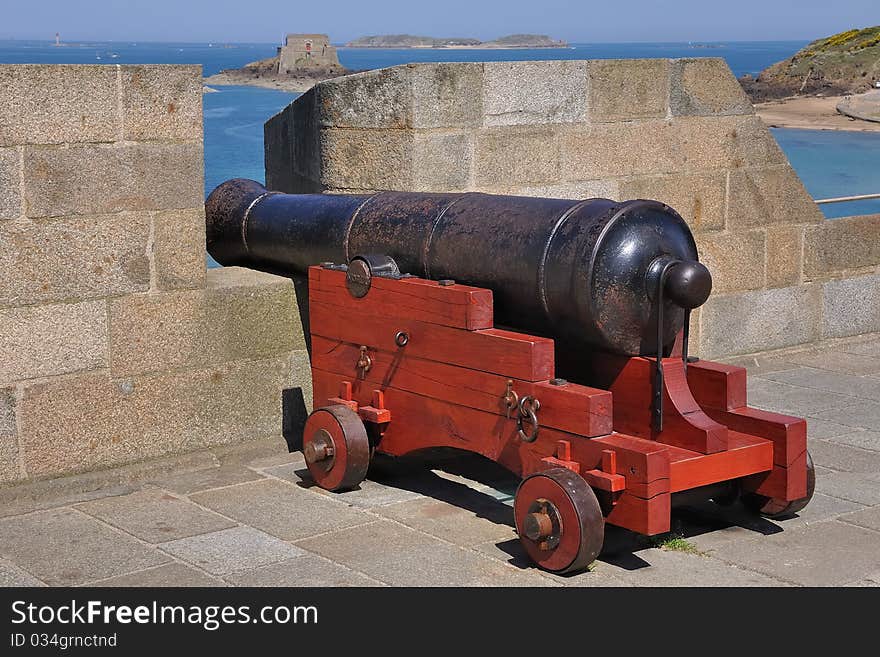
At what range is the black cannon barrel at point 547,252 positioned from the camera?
312 centimetres

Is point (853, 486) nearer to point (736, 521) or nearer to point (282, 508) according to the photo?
point (736, 521)

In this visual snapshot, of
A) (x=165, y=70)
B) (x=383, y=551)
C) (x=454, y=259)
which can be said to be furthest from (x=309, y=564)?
(x=165, y=70)

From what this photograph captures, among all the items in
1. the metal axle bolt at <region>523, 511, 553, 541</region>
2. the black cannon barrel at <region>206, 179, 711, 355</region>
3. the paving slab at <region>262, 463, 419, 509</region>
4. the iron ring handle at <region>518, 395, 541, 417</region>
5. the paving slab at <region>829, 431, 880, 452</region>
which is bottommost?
the paving slab at <region>262, 463, 419, 509</region>

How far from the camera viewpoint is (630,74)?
5160mm

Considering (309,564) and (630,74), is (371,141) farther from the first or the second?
(309,564)

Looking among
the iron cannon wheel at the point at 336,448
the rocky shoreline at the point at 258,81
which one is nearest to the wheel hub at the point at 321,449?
the iron cannon wheel at the point at 336,448

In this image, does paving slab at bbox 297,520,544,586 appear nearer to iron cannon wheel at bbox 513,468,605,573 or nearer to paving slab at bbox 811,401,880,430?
iron cannon wheel at bbox 513,468,605,573

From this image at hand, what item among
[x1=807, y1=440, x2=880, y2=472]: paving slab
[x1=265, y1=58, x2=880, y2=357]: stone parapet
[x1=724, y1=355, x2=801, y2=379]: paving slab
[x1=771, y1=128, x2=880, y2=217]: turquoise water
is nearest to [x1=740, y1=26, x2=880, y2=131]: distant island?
[x1=771, y1=128, x2=880, y2=217]: turquoise water

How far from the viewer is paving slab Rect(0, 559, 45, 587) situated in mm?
3078

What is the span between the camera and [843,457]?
4176 millimetres

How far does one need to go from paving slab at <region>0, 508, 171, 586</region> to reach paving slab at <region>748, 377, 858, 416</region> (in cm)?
241

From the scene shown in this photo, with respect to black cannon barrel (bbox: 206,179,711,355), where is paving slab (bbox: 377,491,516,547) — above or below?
below

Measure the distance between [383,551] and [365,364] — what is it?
0.66 m

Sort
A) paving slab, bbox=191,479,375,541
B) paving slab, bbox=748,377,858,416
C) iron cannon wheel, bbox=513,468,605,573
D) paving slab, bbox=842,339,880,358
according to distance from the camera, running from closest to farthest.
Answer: iron cannon wheel, bbox=513,468,605,573 < paving slab, bbox=191,479,375,541 < paving slab, bbox=748,377,858,416 < paving slab, bbox=842,339,880,358
